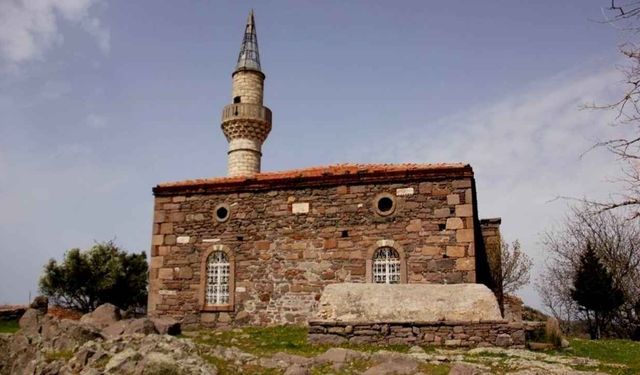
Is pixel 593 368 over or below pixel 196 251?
below

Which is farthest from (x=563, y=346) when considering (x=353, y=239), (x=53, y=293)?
(x=53, y=293)

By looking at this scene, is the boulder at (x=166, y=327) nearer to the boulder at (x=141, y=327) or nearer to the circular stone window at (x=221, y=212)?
the boulder at (x=141, y=327)

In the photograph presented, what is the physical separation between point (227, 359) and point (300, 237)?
25.4ft

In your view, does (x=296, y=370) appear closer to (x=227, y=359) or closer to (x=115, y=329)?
(x=227, y=359)

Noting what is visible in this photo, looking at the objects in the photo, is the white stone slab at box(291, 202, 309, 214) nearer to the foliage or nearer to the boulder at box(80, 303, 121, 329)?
the boulder at box(80, 303, 121, 329)

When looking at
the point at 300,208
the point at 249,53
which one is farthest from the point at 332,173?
the point at 249,53

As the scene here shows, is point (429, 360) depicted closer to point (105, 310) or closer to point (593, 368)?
point (593, 368)

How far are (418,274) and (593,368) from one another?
618cm

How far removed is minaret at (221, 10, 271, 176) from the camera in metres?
29.2

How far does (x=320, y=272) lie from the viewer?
16.2 m

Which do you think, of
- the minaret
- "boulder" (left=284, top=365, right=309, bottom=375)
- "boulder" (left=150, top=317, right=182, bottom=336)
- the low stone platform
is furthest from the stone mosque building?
the minaret

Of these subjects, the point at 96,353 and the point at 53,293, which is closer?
the point at 96,353

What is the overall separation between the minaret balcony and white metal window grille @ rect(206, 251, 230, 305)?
43.4 feet

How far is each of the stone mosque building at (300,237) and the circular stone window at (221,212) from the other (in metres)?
0.03
